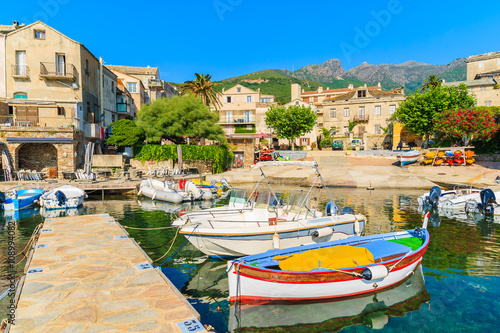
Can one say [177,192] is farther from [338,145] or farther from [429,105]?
[429,105]

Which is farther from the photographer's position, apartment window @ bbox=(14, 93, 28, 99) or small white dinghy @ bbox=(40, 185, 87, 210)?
apartment window @ bbox=(14, 93, 28, 99)

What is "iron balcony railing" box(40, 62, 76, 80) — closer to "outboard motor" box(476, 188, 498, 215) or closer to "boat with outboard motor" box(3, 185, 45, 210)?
"boat with outboard motor" box(3, 185, 45, 210)

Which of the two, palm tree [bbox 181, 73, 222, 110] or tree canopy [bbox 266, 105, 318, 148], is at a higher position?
palm tree [bbox 181, 73, 222, 110]

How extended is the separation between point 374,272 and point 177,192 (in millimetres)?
20921

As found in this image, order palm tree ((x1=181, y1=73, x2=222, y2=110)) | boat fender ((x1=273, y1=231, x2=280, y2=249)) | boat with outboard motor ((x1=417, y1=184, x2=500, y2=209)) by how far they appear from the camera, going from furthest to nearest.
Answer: palm tree ((x1=181, y1=73, x2=222, y2=110))
boat with outboard motor ((x1=417, y1=184, x2=500, y2=209))
boat fender ((x1=273, y1=231, x2=280, y2=249))

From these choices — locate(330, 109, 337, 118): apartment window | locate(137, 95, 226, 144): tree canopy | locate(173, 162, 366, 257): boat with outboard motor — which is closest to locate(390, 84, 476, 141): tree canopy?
locate(330, 109, 337, 118): apartment window

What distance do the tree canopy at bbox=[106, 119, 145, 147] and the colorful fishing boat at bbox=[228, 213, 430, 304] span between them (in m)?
35.7

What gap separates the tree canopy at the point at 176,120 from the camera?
42.3 metres

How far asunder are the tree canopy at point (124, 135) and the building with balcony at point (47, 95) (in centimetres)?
214

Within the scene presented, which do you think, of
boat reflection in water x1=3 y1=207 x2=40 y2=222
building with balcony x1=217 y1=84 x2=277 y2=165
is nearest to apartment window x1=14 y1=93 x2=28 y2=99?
boat reflection in water x1=3 y1=207 x2=40 y2=222

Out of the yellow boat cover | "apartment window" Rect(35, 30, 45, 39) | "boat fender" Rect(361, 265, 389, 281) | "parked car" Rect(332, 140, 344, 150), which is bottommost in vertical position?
"boat fender" Rect(361, 265, 389, 281)

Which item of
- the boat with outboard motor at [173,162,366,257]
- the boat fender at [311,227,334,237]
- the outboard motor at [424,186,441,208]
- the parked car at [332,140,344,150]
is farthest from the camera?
the parked car at [332,140,344,150]

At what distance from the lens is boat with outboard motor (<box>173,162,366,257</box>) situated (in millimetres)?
11273

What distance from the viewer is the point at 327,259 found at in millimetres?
9016
